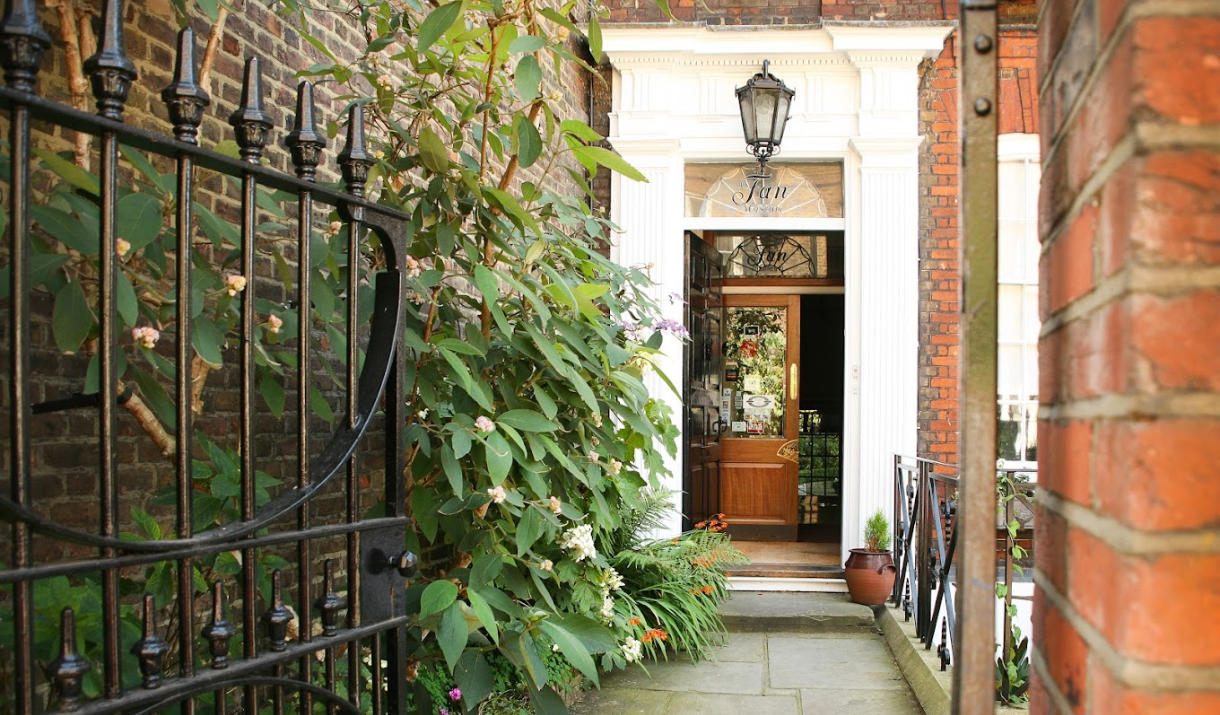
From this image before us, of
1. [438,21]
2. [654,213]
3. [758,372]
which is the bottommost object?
[758,372]

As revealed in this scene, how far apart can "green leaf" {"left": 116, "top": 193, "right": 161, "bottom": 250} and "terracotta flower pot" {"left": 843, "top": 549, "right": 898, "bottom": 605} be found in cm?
585

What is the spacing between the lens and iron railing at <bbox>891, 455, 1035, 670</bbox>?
452cm

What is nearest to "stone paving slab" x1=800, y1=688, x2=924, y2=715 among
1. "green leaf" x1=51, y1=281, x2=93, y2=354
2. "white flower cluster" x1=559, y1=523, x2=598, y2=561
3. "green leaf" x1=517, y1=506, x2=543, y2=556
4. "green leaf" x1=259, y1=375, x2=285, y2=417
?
"white flower cluster" x1=559, y1=523, x2=598, y2=561

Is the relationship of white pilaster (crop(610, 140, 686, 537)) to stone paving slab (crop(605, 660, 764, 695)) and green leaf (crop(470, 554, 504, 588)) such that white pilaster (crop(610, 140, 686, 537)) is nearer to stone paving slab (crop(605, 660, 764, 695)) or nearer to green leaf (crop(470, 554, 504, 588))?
stone paving slab (crop(605, 660, 764, 695))

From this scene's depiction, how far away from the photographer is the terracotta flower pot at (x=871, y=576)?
662 centimetres

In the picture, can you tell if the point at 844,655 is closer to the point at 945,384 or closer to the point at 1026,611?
the point at 1026,611

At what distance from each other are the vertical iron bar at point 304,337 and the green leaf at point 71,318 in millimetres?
309

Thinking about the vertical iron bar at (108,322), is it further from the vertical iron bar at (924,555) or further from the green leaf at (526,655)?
the vertical iron bar at (924,555)

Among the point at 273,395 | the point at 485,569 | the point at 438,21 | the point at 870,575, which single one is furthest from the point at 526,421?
the point at 870,575

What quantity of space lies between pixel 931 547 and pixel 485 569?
3.56 metres

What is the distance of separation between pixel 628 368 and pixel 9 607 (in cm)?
220

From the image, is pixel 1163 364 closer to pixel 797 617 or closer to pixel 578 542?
pixel 578 542

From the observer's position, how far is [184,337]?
135 centimetres

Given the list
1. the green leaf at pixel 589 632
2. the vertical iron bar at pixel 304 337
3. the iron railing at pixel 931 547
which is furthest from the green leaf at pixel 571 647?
the iron railing at pixel 931 547
